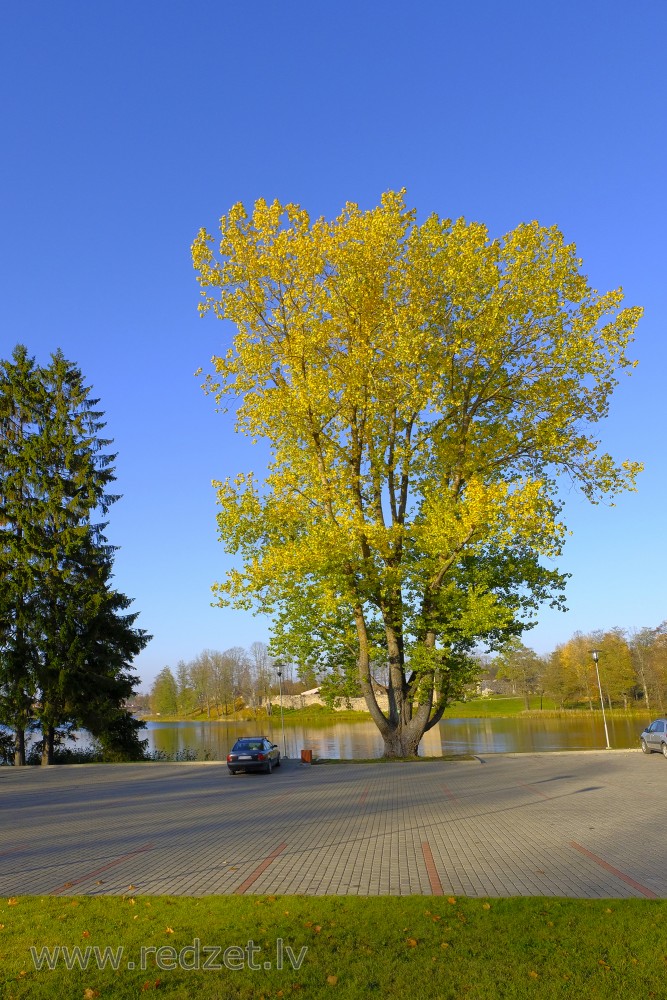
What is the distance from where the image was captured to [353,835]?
1149 centimetres

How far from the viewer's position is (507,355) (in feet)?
77.2

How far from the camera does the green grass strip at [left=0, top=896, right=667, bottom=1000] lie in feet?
17.4

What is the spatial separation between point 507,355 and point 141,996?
21.2 meters

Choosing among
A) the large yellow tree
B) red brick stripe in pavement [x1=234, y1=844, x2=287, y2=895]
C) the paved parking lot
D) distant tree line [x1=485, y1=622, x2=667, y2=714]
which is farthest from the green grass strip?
distant tree line [x1=485, y1=622, x2=667, y2=714]

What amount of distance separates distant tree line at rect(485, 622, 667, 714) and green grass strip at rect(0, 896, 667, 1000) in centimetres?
5916

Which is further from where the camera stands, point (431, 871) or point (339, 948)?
point (431, 871)

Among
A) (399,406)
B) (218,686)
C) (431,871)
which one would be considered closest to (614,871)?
(431,871)

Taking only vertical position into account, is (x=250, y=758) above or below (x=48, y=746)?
below

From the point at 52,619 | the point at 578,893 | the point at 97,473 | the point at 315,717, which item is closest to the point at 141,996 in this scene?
the point at 578,893

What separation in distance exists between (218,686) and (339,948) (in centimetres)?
11289

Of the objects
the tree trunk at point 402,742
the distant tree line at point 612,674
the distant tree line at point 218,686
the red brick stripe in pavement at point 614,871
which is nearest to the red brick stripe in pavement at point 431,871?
the red brick stripe in pavement at point 614,871

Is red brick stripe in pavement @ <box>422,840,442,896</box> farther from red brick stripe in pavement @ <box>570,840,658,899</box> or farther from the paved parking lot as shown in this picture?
red brick stripe in pavement @ <box>570,840,658,899</box>

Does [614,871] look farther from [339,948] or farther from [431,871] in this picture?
[339,948]

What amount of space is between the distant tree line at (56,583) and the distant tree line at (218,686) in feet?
254
